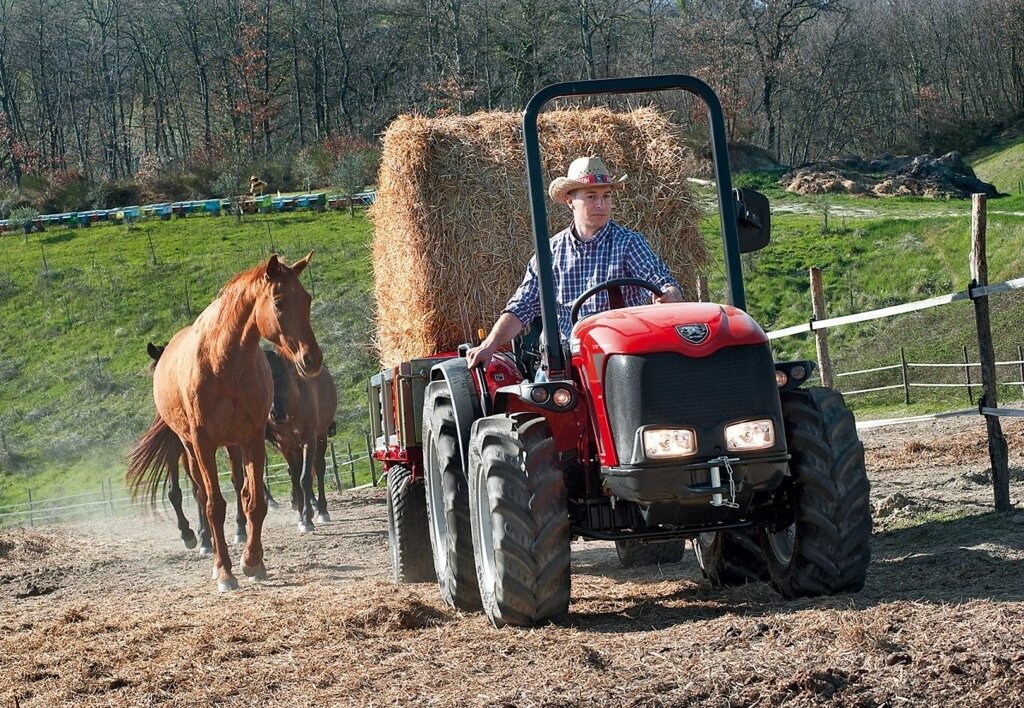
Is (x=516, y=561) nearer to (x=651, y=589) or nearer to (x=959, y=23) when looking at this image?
(x=651, y=589)

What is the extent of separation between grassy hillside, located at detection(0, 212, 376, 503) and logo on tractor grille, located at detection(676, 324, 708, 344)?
16.2 metres

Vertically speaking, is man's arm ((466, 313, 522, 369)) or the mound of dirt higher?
the mound of dirt

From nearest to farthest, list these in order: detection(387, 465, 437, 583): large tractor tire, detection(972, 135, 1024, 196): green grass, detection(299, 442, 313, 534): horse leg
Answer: detection(387, 465, 437, 583): large tractor tire
detection(299, 442, 313, 534): horse leg
detection(972, 135, 1024, 196): green grass

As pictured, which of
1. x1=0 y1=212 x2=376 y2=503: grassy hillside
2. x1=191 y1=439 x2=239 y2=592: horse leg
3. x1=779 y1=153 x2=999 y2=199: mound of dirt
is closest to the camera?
x1=191 y1=439 x2=239 y2=592: horse leg

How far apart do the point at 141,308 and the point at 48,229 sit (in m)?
11.9

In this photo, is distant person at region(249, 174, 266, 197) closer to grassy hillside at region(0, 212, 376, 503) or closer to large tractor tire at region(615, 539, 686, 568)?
grassy hillside at region(0, 212, 376, 503)

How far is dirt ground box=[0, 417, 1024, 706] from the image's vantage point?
3814mm

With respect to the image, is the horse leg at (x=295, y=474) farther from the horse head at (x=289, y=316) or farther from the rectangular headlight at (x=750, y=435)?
the rectangular headlight at (x=750, y=435)

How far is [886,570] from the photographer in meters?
6.15

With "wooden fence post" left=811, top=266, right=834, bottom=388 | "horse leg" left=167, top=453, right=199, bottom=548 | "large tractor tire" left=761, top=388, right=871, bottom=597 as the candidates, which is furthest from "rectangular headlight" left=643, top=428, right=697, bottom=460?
"horse leg" left=167, top=453, right=199, bottom=548

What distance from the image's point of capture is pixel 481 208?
944 centimetres

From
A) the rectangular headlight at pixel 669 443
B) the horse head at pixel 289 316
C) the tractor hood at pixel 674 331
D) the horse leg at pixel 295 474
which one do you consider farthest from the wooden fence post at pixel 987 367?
the horse leg at pixel 295 474

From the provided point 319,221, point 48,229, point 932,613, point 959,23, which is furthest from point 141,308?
point 959,23

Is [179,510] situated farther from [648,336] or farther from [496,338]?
[648,336]
